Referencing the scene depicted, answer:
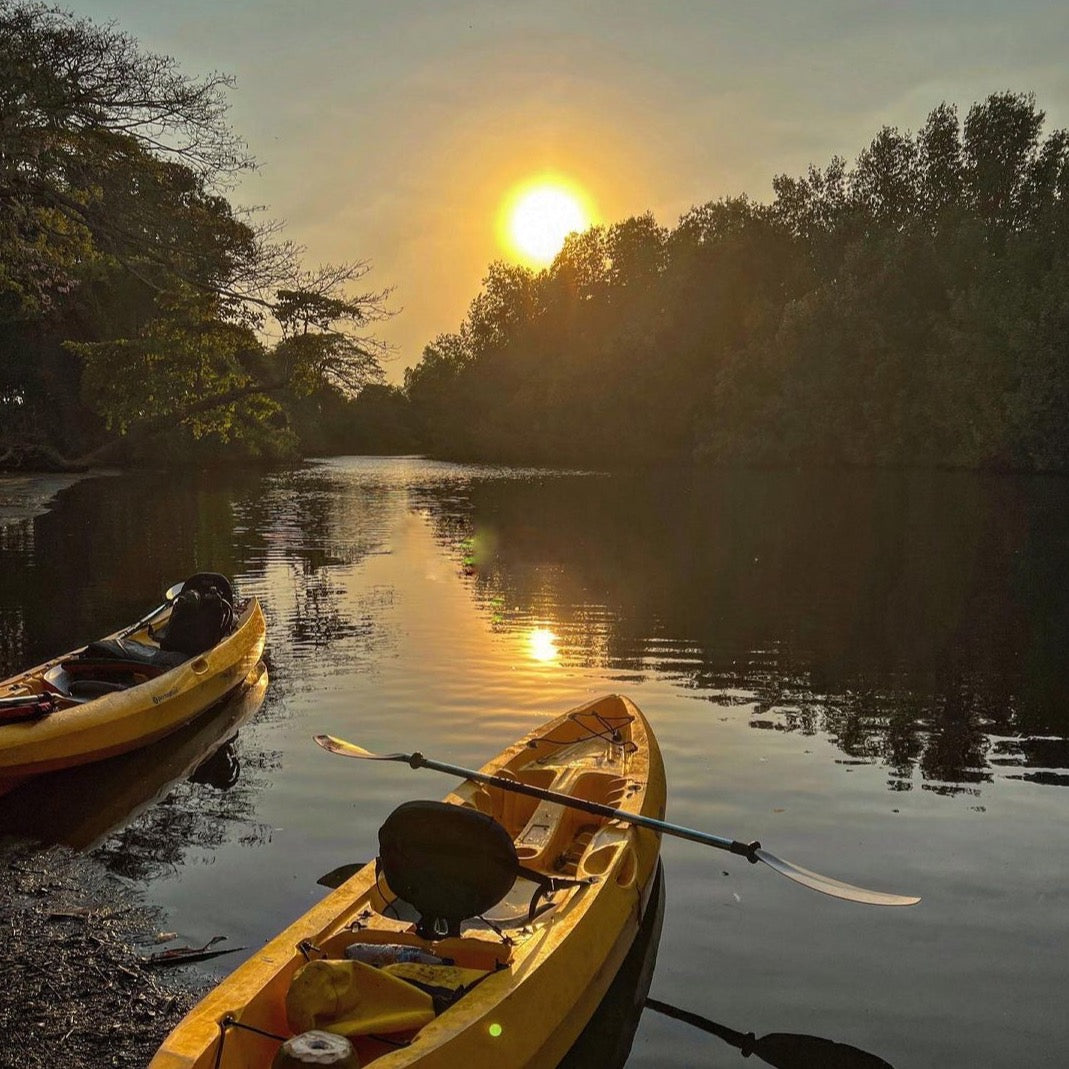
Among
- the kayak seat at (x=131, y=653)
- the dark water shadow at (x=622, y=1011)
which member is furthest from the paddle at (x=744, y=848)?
the kayak seat at (x=131, y=653)

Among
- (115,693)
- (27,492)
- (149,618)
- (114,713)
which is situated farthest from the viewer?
(27,492)

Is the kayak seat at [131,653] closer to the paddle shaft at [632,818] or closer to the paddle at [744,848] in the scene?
the paddle shaft at [632,818]

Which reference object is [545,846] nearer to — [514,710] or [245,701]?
[514,710]

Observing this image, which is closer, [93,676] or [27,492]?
[93,676]

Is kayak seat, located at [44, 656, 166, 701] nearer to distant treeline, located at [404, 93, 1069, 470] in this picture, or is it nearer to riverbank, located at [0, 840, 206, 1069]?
riverbank, located at [0, 840, 206, 1069]

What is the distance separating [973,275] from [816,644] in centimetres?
5090

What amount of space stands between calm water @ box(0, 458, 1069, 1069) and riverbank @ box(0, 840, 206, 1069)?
0.41m

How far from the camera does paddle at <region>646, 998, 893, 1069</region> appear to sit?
575cm

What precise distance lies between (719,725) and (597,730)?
2.90 meters

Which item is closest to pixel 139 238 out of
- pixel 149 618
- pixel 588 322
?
pixel 149 618

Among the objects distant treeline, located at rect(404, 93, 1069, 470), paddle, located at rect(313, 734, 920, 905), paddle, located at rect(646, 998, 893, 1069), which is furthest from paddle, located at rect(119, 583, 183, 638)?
distant treeline, located at rect(404, 93, 1069, 470)

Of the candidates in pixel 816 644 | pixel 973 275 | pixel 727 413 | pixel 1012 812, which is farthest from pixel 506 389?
pixel 1012 812

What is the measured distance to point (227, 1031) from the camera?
14.8ft

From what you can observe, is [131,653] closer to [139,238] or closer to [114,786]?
[114,786]
